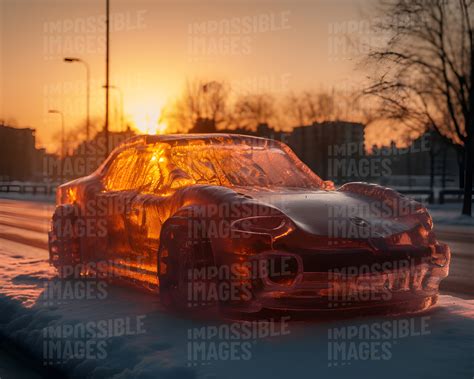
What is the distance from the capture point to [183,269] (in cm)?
599

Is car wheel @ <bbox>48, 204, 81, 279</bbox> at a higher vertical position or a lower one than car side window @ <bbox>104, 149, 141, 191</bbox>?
lower

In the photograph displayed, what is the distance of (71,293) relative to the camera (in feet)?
24.6

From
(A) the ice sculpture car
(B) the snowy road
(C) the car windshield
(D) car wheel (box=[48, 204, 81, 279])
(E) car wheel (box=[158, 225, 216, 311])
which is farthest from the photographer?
(D) car wheel (box=[48, 204, 81, 279])

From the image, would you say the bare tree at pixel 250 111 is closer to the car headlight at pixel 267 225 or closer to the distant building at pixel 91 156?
the distant building at pixel 91 156

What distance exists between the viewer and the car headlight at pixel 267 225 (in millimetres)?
5395

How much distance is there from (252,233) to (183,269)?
2.82 ft

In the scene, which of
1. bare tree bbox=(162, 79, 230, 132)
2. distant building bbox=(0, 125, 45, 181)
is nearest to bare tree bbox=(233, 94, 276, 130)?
bare tree bbox=(162, 79, 230, 132)

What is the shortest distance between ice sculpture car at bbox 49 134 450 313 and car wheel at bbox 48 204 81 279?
0.31 m

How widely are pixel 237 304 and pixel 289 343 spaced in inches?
19.5

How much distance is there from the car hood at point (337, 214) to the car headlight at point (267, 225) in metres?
0.09

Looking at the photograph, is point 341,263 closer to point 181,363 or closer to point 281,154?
point 181,363

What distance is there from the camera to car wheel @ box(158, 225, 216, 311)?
Answer: 5809 millimetres

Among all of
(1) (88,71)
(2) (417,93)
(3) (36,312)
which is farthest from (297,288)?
(1) (88,71)

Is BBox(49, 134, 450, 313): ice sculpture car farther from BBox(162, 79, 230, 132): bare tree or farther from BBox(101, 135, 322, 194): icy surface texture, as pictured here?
BBox(162, 79, 230, 132): bare tree
